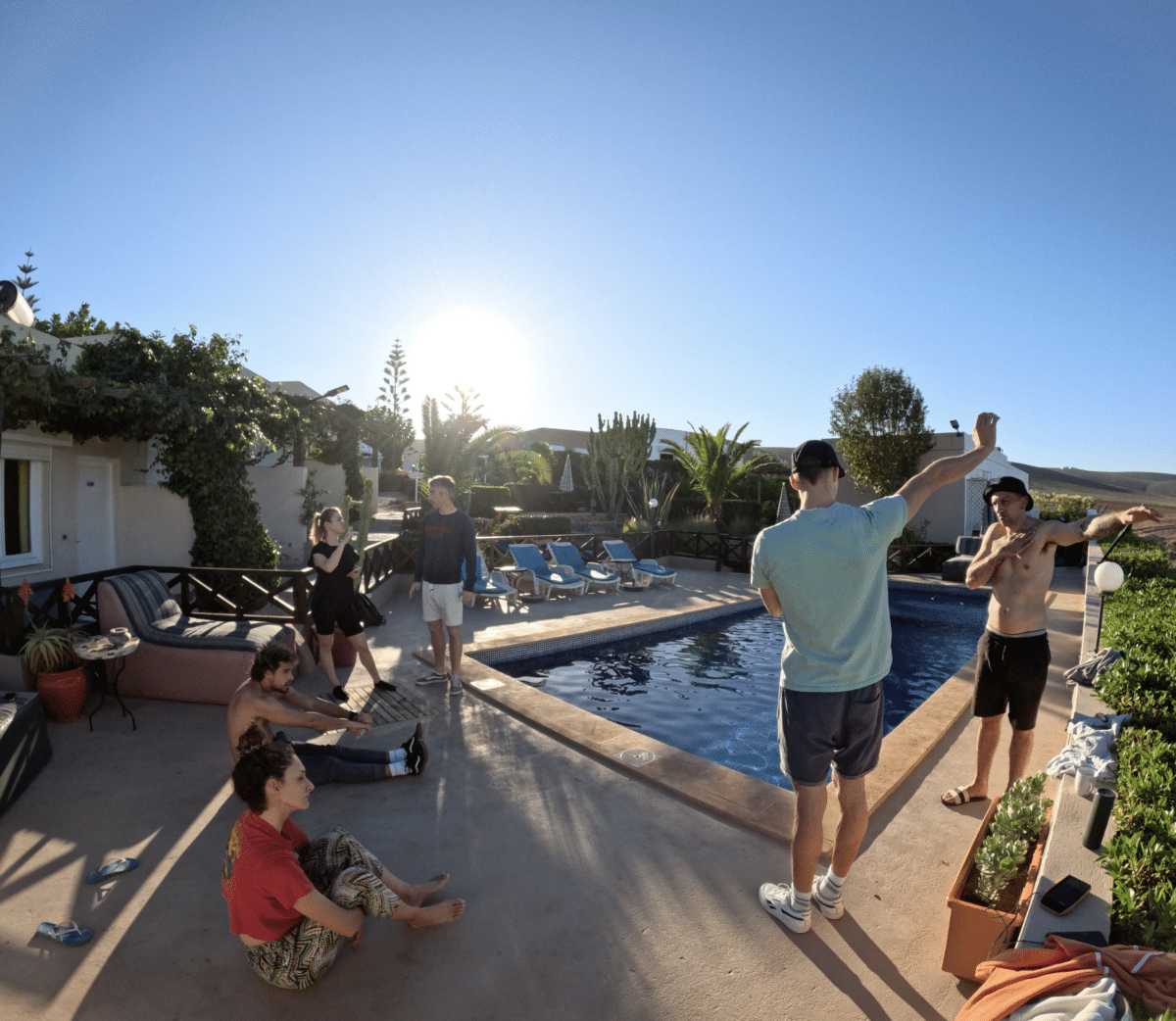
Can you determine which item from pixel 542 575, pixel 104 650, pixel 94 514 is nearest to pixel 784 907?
pixel 104 650

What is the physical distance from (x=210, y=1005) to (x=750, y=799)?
2587 millimetres

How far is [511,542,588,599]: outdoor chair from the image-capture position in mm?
Answer: 11062

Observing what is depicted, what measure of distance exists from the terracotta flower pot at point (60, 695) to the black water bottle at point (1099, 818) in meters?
6.24

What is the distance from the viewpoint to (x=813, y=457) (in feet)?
7.86

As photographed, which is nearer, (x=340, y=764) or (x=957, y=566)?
(x=340, y=764)

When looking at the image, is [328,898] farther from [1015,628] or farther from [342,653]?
[342,653]

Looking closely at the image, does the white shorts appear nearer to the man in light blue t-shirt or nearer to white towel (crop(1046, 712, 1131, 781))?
the man in light blue t-shirt

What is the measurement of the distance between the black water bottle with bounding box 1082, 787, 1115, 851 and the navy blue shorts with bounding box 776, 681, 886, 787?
31.5 inches

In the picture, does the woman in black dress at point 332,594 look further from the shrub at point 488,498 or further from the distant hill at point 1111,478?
the distant hill at point 1111,478

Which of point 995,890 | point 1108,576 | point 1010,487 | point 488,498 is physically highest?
point 1010,487

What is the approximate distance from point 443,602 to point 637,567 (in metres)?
7.65

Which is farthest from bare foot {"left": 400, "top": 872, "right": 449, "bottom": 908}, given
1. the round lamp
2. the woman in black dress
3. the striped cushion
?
the round lamp

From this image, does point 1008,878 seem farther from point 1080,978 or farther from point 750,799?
point 750,799

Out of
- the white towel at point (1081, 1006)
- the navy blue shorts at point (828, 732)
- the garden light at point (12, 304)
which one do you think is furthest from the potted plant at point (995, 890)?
the garden light at point (12, 304)
